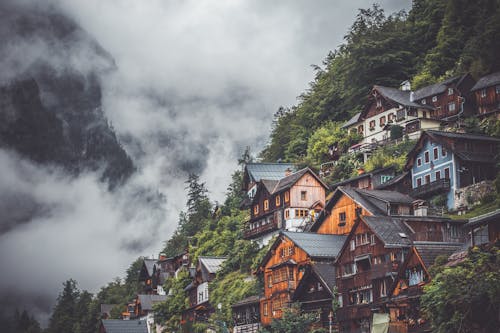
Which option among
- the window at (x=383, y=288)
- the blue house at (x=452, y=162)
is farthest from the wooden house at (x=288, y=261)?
the blue house at (x=452, y=162)

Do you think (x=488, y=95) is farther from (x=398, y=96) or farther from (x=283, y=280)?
(x=283, y=280)

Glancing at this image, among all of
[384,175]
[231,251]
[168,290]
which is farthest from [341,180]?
[168,290]

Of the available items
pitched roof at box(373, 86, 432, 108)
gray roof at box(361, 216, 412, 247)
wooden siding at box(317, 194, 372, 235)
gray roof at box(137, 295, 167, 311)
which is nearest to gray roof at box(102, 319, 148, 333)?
gray roof at box(137, 295, 167, 311)

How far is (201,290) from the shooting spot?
94250mm

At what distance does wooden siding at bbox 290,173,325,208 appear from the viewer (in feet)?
289

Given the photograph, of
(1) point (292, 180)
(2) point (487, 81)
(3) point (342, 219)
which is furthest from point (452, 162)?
(1) point (292, 180)

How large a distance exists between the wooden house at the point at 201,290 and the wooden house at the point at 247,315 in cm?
1090

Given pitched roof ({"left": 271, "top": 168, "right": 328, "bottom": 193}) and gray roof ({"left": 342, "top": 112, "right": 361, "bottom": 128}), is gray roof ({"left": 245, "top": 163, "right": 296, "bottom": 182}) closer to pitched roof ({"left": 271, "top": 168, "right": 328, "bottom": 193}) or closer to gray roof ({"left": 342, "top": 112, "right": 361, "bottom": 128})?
gray roof ({"left": 342, "top": 112, "right": 361, "bottom": 128})

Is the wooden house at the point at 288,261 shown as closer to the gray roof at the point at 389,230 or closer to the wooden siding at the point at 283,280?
the wooden siding at the point at 283,280

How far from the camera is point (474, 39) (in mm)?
96250

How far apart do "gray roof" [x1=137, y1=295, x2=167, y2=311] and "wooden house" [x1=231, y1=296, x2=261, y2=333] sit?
99.4 ft

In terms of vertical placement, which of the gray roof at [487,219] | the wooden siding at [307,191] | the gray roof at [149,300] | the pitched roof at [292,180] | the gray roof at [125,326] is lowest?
the gray roof at [125,326]

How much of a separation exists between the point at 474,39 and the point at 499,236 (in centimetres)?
5320

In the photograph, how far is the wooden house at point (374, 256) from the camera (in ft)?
193
